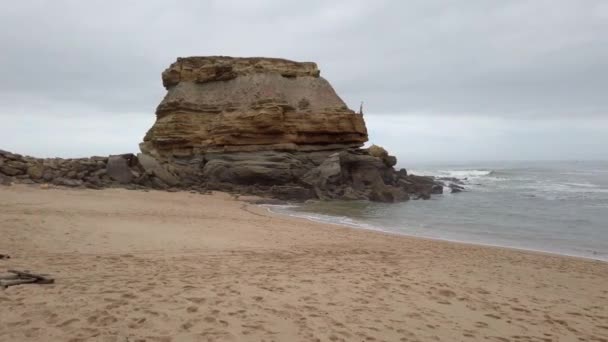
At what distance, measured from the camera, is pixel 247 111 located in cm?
2783

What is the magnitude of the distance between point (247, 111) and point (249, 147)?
240cm

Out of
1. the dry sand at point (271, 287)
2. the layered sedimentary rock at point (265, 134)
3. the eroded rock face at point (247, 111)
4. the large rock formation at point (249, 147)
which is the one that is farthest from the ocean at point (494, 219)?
the eroded rock face at point (247, 111)

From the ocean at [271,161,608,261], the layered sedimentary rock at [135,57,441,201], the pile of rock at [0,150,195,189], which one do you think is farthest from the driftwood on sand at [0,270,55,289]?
the layered sedimentary rock at [135,57,441,201]

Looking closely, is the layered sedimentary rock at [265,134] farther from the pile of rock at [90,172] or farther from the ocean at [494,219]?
the ocean at [494,219]

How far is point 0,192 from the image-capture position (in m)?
14.6

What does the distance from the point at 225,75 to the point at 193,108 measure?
3.77 m

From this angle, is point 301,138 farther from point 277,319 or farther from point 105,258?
point 277,319

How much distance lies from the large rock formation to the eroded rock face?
0.23ft

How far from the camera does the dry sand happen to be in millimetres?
4324

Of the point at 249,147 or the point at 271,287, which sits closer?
the point at 271,287

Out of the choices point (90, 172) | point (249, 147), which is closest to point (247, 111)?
point (249, 147)

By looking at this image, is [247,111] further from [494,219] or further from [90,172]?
[494,219]

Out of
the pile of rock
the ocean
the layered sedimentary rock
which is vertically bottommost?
the ocean

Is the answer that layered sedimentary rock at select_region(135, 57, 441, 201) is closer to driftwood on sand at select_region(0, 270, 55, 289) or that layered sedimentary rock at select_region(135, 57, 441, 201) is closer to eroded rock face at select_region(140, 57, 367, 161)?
eroded rock face at select_region(140, 57, 367, 161)
